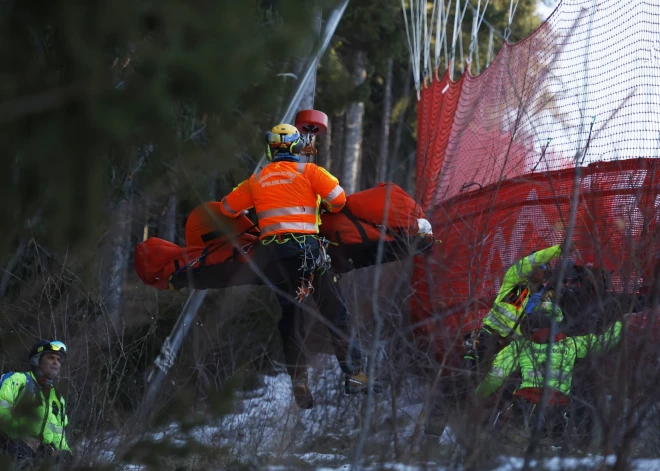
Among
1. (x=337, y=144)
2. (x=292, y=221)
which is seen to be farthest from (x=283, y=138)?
(x=337, y=144)

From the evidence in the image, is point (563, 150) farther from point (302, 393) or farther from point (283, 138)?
point (302, 393)

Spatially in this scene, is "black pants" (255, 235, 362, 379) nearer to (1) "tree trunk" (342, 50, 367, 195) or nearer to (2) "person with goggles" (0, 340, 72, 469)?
(2) "person with goggles" (0, 340, 72, 469)

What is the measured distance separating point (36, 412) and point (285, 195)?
3.65 meters

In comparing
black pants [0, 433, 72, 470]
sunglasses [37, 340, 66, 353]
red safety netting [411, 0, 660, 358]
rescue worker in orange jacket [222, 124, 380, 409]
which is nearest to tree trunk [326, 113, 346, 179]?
red safety netting [411, 0, 660, 358]

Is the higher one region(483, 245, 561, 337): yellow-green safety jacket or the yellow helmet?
the yellow helmet

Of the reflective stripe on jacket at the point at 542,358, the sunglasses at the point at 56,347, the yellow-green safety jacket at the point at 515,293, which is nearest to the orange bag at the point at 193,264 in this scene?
the sunglasses at the point at 56,347

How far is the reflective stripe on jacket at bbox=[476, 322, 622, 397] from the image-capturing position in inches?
154

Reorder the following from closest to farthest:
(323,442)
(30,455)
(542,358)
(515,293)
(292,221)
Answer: (30,455) < (323,442) < (542,358) < (515,293) < (292,221)

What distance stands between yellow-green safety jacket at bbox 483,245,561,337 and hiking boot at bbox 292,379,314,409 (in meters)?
1.24

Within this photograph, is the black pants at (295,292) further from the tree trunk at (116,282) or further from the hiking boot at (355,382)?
the tree trunk at (116,282)

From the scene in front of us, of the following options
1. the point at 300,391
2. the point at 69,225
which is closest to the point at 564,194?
the point at 300,391

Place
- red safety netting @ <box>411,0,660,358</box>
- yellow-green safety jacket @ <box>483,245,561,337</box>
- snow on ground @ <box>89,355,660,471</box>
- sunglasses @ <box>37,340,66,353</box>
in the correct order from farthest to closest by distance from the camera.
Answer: sunglasses @ <box>37,340,66,353</box>, red safety netting @ <box>411,0,660,358</box>, yellow-green safety jacket @ <box>483,245,561,337</box>, snow on ground @ <box>89,355,660,471</box>

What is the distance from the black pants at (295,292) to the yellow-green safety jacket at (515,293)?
1.16 meters

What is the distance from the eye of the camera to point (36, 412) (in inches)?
99.3
